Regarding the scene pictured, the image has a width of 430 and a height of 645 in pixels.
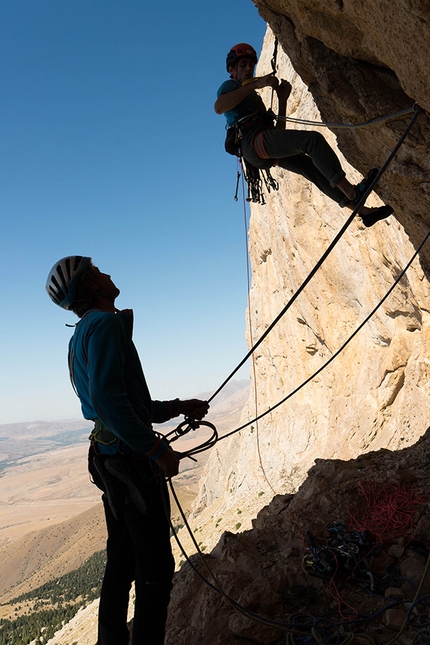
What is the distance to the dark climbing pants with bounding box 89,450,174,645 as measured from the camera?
7.88ft

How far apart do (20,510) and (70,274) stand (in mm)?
192657

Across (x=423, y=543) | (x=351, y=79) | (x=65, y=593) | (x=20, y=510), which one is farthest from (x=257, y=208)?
(x=20, y=510)

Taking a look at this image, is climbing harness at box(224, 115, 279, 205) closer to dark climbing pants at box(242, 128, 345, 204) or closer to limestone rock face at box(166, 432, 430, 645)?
dark climbing pants at box(242, 128, 345, 204)

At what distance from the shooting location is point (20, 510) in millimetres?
165500

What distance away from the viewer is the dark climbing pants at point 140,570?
2402 mm

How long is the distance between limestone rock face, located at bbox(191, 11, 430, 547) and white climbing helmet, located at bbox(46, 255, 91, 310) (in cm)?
254

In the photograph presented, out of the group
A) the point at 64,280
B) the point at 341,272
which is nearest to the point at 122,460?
the point at 64,280

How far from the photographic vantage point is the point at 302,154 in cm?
404

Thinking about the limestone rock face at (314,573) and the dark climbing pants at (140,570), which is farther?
the limestone rock face at (314,573)

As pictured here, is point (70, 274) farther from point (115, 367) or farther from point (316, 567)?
point (316, 567)

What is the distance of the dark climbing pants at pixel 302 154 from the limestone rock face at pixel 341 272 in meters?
0.52

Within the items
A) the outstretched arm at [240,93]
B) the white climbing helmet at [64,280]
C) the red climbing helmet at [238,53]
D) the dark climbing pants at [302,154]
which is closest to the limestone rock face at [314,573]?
the white climbing helmet at [64,280]

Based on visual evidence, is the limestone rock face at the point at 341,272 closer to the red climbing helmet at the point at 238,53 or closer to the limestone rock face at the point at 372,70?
the limestone rock face at the point at 372,70

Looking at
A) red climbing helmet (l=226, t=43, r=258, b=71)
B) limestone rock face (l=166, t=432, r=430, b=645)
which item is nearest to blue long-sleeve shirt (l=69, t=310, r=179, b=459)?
limestone rock face (l=166, t=432, r=430, b=645)
